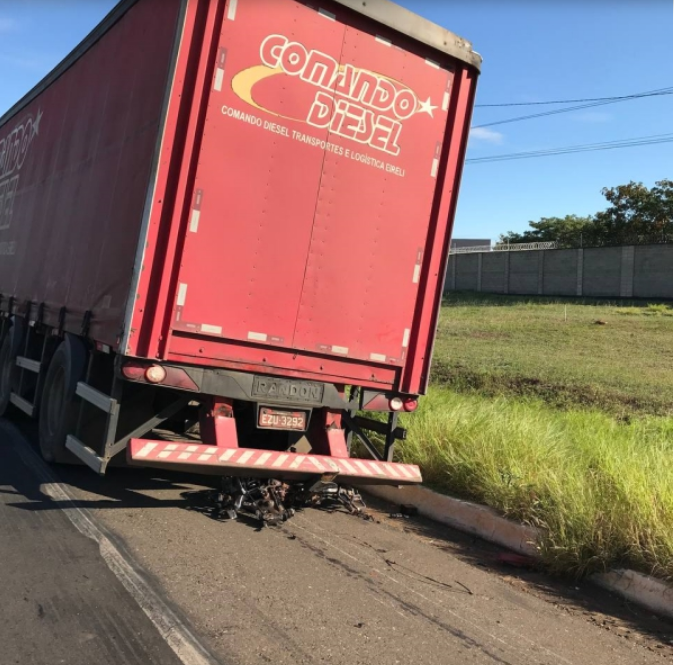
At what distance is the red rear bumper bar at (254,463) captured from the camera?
4957 mm

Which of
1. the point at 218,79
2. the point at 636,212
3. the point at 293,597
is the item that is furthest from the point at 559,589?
the point at 636,212

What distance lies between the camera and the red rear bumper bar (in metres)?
4.96

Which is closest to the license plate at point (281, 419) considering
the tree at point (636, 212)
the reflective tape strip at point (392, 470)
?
the reflective tape strip at point (392, 470)

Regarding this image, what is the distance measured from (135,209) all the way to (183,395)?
59.8 inches

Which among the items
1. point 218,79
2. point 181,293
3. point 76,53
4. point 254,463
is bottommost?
point 254,463

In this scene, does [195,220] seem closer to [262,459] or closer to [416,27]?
[262,459]

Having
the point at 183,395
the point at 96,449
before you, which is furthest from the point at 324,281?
the point at 96,449

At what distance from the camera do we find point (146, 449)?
497cm

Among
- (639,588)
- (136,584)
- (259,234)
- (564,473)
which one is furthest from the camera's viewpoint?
(564,473)

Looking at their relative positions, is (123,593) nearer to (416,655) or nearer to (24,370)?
(416,655)

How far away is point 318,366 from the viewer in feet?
18.9

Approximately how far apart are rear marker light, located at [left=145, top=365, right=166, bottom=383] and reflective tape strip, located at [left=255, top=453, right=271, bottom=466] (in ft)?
3.11

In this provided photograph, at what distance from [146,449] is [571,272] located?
144ft

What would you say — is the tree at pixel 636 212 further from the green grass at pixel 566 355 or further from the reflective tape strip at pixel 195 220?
the reflective tape strip at pixel 195 220
